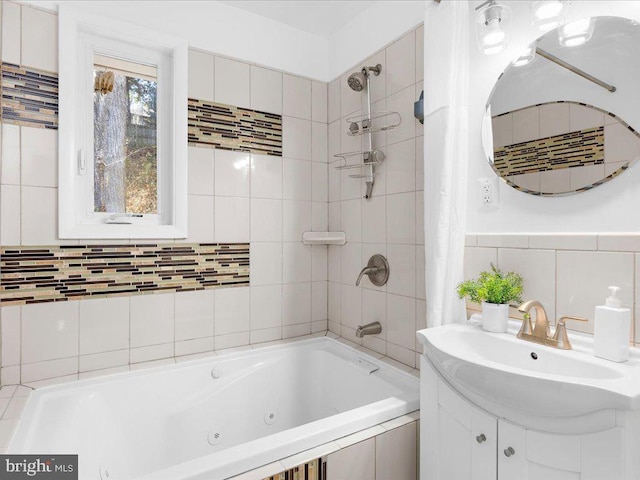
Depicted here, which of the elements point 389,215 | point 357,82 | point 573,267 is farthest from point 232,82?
point 573,267

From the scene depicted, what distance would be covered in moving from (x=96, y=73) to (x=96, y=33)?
0.61 ft

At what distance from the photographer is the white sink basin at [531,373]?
2.70 ft

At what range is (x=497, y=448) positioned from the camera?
1.03 metres

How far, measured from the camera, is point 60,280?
1.74 m

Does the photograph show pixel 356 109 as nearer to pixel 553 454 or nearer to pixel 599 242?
pixel 599 242

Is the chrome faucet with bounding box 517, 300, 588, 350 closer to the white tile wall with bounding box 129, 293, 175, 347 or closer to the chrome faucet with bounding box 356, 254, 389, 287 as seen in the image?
the chrome faucet with bounding box 356, 254, 389, 287

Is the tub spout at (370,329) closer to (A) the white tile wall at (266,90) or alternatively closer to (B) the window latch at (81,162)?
(A) the white tile wall at (266,90)

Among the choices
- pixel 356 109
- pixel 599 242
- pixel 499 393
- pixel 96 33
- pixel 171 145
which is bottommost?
pixel 499 393

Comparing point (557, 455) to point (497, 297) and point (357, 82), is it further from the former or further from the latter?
point (357, 82)

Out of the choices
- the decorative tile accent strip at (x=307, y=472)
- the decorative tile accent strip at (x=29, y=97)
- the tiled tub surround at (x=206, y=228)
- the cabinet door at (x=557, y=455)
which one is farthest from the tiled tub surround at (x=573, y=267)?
the decorative tile accent strip at (x=29, y=97)

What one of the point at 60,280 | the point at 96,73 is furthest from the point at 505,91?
the point at 60,280

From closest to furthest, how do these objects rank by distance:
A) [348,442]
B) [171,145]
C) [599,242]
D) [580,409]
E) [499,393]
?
[580,409] < [499,393] < [599,242] < [348,442] < [171,145]

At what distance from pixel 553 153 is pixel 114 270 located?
78.4 inches

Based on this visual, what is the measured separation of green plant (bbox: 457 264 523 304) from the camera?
1283 millimetres
